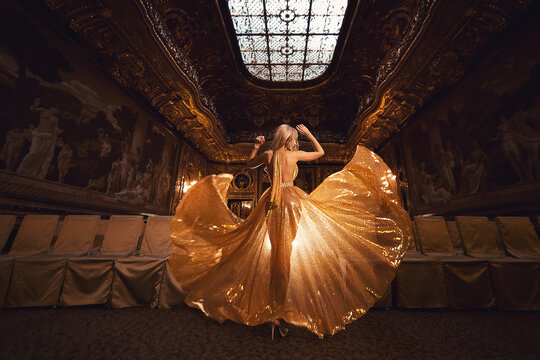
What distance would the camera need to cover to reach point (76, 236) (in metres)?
2.53

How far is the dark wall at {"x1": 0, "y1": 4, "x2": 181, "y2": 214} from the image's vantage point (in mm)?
3248

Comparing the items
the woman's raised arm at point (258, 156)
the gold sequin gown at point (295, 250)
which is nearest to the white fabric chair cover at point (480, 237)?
the gold sequin gown at point (295, 250)

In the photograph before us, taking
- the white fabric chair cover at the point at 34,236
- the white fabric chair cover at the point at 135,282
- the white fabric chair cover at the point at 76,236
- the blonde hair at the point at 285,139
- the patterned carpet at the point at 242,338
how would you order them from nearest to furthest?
the patterned carpet at the point at 242,338
the blonde hair at the point at 285,139
the white fabric chair cover at the point at 135,282
the white fabric chair cover at the point at 34,236
the white fabric chair cover at the point at 76,236

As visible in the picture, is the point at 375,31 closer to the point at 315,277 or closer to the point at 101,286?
the point at 315,277

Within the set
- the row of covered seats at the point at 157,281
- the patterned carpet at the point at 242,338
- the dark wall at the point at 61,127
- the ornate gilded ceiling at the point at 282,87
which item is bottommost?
the patterned carpet at the point at 242,338

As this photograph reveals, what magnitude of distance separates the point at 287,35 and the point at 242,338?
7754 millimetres

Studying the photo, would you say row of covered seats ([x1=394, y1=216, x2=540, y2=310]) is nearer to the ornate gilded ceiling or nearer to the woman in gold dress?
the woman in gold dress

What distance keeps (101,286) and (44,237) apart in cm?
115

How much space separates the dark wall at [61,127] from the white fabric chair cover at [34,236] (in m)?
1.32

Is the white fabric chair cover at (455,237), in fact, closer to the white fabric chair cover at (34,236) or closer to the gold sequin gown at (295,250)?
the gold sequin gown at (295,250)

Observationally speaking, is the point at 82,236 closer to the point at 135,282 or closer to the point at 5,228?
the point at 5,228

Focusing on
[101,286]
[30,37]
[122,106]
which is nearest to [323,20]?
[122,106]

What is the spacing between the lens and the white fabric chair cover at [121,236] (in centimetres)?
250

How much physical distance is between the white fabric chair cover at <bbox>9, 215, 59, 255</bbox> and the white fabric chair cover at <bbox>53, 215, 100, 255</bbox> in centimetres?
11
